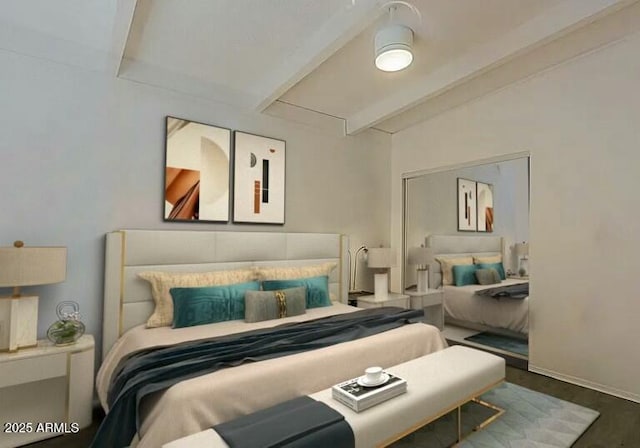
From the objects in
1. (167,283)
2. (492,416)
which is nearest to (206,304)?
(167,283)

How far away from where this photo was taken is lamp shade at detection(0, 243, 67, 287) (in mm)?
2139

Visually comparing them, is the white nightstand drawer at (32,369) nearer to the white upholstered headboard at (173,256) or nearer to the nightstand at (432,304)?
the white upholstered headboard at (173,256)

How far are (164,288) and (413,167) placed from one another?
3.37m

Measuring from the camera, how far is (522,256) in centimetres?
348

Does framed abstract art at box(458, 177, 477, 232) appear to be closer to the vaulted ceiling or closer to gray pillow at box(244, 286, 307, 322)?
the vaulted ceiling

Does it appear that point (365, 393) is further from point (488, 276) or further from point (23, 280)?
point (488, 276)

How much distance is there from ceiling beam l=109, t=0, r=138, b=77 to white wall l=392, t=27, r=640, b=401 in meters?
3.46

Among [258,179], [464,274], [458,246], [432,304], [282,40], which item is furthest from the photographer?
[432,304]

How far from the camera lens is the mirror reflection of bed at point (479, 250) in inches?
139

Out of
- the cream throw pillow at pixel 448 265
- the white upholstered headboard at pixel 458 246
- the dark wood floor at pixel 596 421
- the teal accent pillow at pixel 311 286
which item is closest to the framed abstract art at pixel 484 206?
the white upholstered headboard at pixel 458 246

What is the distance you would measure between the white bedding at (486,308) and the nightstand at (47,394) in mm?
3596

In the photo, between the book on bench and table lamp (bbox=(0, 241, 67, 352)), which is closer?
the book on bench

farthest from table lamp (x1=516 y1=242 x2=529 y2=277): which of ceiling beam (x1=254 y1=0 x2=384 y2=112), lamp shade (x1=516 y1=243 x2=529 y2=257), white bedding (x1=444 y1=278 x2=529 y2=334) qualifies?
ceiling beam (x1=254 y1=0 x2=384 y2=112)

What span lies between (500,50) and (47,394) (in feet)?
14.0
